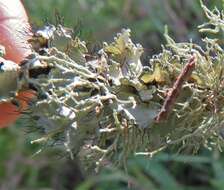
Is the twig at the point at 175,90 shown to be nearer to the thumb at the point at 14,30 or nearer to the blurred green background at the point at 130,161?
the thumb at the point at 14,30

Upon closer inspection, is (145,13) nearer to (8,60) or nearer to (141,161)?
(141,161)

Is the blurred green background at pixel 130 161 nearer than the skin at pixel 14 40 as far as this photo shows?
No

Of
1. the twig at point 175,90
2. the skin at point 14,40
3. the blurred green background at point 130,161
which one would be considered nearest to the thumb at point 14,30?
the skin at point 14,40

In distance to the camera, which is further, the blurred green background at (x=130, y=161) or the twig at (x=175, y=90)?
the blurred green background at (x=130, y=161)

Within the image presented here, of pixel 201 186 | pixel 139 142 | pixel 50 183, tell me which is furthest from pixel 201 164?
pixel 139 142

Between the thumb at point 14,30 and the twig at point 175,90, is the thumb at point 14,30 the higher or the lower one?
the higher one

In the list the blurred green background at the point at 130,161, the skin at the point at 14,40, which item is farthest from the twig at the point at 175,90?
the blurred green background at the point at 130,161

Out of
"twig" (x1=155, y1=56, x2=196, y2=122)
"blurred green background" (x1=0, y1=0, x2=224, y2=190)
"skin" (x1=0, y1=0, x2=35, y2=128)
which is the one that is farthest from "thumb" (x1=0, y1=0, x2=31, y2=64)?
"blurred green background" (x1=0, y1=0, x2=224, y2=190)

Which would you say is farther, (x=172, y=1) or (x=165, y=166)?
(x=172, y=1)

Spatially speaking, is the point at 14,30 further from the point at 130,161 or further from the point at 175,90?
the point at 130,161
